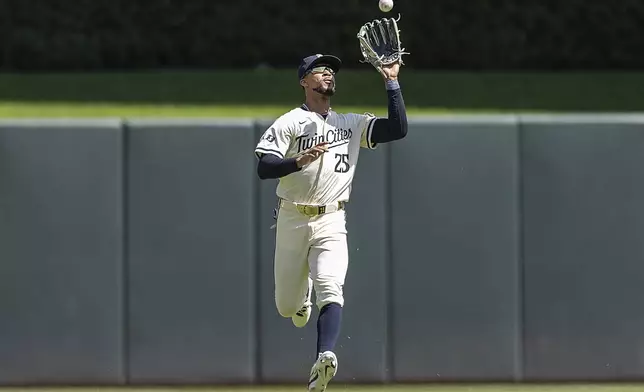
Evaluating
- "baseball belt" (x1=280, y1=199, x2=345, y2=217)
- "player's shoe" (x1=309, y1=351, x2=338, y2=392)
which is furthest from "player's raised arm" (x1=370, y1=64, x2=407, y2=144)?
"player's shoe" (x1=309, y1=351, x2=338, y2=392)

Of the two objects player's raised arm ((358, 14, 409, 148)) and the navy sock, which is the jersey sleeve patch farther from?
the navy sock

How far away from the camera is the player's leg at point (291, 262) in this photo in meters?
6.86

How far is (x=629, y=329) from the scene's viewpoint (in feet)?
25.7

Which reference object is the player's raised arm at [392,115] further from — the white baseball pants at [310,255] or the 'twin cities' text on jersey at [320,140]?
the white baseball pants at [310,255]

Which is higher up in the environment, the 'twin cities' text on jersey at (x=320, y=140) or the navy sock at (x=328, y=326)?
the 'twin cities' text on jersey at (x=320, y=140)

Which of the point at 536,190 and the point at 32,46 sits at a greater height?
the point at 32,46

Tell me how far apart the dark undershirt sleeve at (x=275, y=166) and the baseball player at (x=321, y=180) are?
0.03 m

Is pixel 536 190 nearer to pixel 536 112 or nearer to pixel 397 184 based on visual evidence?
pixel 397 184

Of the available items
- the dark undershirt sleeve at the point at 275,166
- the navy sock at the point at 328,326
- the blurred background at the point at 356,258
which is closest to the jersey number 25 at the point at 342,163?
the dark undershirt sleeve at the point at 275,166

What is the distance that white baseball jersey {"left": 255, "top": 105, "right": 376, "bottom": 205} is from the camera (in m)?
6.75

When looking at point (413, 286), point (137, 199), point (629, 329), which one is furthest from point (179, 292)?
point (629, 329)

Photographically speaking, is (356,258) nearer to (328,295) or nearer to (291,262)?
(291,262)

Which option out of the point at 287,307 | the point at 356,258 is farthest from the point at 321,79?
the point at 356,258

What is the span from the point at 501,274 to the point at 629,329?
0.81m
